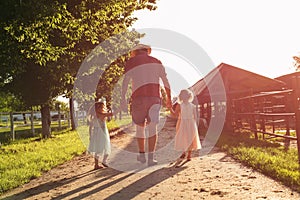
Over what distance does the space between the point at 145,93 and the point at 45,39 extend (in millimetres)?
4814

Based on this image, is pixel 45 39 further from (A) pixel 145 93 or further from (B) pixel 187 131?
(B) pixel 187 131

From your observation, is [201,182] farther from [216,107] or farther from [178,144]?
[216,107]

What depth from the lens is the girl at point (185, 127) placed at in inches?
241

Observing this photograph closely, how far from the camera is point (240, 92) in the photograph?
11.9 m

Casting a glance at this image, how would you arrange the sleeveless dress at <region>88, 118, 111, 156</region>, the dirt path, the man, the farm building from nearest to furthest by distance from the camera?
the dirt path < the man < the sleeveless dress at <region>88, 118, 111, 156</region> < the farm building

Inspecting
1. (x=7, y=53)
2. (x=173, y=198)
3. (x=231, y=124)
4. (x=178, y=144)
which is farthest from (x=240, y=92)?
(x=173, y=198)

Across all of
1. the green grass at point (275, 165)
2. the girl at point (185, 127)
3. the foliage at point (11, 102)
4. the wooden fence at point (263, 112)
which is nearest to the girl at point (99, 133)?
the girl at point (185, 127)

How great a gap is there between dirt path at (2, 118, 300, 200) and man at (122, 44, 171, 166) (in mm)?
565

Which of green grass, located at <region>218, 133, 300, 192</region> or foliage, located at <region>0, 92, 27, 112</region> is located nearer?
green grass, located at <region>218, 133, 300, 192</region>

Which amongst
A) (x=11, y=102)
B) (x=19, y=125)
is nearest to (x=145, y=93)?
(x=19, y=125)

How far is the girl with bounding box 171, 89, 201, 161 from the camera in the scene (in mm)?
6121

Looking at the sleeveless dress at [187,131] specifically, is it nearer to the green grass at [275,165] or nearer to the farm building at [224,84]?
the green grass at [275,165]

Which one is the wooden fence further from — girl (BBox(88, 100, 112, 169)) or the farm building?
girl (BBox(88, 100, 112, 169))

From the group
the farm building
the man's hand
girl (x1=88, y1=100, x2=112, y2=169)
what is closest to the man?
the man's hand
